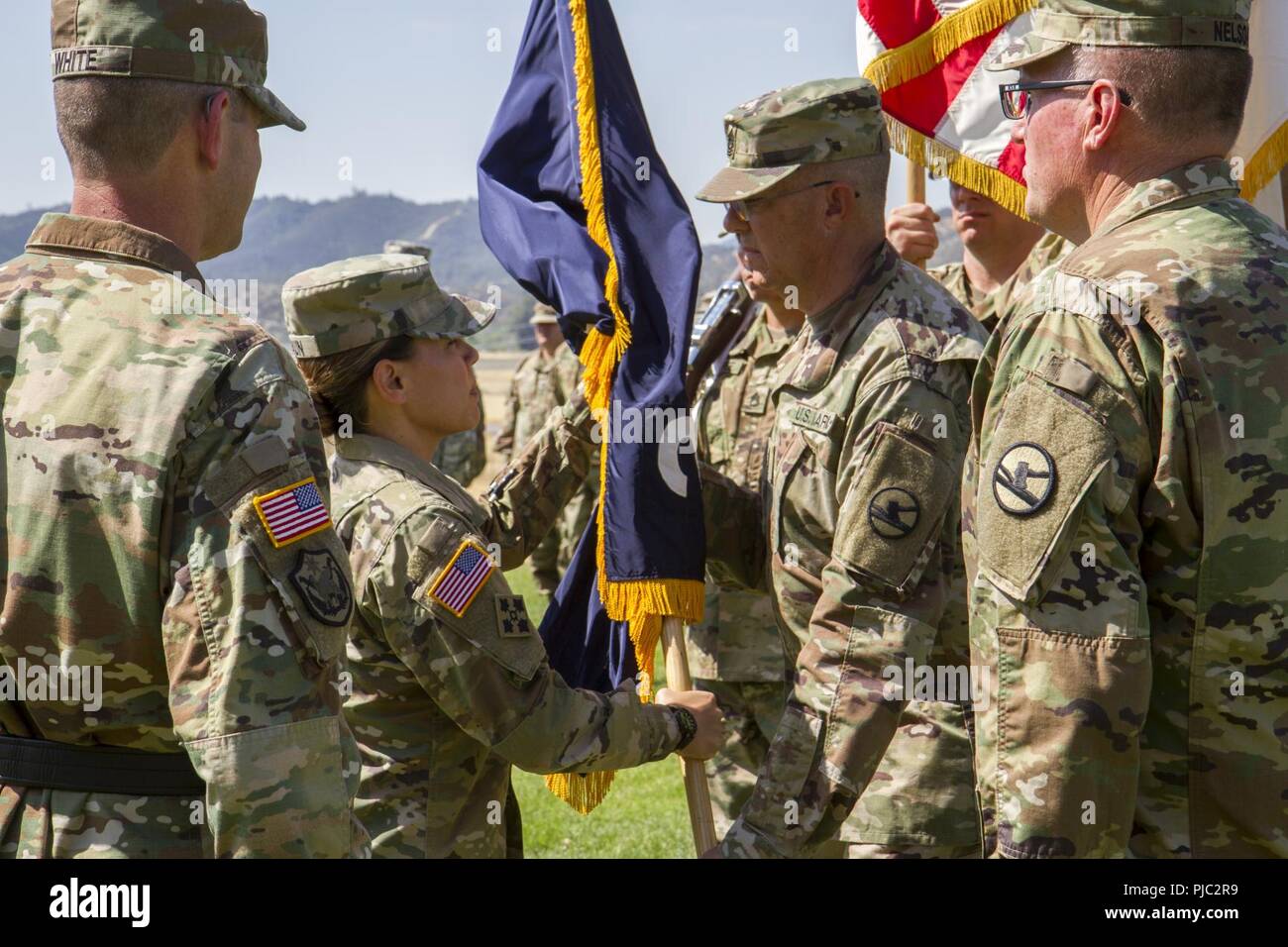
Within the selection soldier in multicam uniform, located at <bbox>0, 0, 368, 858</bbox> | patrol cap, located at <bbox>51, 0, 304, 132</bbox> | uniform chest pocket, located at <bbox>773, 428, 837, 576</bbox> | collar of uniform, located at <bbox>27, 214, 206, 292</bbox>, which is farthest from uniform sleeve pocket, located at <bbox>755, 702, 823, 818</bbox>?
patrol cap, located at <bbox>51, 0, 304, 132</bbox>

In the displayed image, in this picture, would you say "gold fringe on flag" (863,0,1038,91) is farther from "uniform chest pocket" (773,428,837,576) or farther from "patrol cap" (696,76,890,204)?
"uniform chest pocket" (773,428,837,576)

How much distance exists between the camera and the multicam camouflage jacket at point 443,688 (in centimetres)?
334

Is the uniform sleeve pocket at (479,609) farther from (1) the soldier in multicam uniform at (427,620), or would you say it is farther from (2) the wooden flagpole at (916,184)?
(2) the wooden flagpole at (916,184)

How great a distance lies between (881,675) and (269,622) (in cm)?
173

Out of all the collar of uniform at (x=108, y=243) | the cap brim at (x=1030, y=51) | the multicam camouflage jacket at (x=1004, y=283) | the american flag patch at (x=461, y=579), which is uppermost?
the cap brim at (x=1030, y=51)

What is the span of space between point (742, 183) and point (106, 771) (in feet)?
7.92

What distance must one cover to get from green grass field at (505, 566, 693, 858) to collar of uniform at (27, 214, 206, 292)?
4496 millimetres

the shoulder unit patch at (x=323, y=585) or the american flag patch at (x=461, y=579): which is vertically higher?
the shoulder unit patch at (x=323, y=585)

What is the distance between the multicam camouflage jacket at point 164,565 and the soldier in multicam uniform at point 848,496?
4.65 ft

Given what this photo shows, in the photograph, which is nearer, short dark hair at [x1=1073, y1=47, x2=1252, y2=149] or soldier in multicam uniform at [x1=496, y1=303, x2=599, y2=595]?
short dark hair at [x1=1073, y1=47, x2=1252, y2=149]

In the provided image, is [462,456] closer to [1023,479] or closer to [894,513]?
[894,513]

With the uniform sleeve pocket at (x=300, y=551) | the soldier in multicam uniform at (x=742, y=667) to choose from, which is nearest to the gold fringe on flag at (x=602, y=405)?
the soldier in multicam uniform at (x=742, y=667)

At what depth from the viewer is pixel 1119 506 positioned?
8.04 ft

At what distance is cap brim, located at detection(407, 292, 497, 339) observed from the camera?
3695 millimetres
